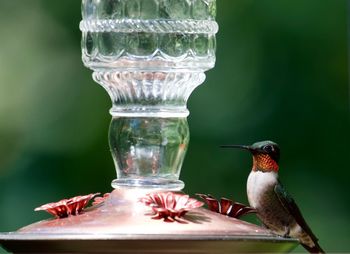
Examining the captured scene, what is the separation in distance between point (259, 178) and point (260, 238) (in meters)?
1.79

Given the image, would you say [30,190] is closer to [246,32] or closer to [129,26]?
[246,32]

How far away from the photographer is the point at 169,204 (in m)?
4.18

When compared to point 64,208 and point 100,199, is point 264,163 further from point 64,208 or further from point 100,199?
point 64,208

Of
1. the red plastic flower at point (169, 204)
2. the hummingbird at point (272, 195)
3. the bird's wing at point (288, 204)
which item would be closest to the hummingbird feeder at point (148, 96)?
the red plastic flower at point (169, 204)

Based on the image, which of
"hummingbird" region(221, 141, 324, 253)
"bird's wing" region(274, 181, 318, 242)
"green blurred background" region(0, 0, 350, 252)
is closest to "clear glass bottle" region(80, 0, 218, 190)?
"hummingbird" region(221, 141, 324, 253)

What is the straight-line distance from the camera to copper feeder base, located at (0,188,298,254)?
3990mm

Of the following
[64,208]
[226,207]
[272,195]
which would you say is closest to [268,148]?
[272,195]

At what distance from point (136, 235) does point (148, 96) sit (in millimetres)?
561

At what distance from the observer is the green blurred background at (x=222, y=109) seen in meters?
9.09

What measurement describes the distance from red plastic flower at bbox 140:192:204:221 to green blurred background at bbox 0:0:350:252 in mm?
4562

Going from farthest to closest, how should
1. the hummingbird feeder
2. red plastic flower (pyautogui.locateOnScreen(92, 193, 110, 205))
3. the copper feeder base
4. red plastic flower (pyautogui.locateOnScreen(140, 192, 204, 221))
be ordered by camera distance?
1. red plastic flower (pyautogui.locateOnScreen(92, 193, 110, 205))
2. the hummingbird feeder
3. red plastic flower (pyautogui.locateOnScreen(140, 192, 204, 221))
4. the copper feeder base

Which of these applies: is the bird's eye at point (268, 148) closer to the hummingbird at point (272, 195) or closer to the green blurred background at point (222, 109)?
the hummingbird at point (272, 195)

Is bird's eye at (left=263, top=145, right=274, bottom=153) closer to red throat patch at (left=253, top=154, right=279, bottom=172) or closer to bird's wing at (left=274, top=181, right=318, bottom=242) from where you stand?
red throat patch at (left=253, top=154, right=279, bottom=172)

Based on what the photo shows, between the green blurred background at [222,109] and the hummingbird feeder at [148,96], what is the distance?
4280mm
